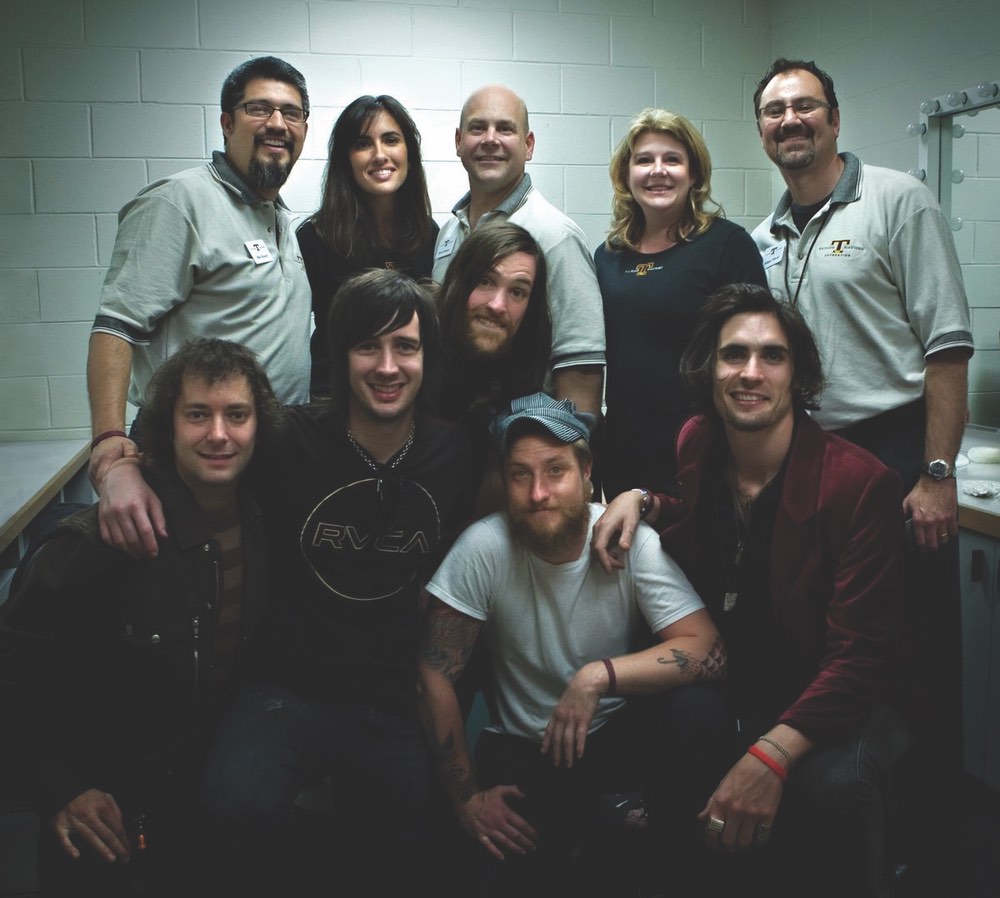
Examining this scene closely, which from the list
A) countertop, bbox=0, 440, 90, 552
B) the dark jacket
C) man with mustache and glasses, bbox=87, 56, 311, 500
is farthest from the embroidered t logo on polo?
countertop, bbox=0, 440, 90, 552

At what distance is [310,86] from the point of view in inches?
152

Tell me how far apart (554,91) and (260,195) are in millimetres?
2036

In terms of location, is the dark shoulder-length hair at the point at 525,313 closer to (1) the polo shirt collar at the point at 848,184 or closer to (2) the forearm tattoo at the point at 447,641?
(2) the forearm tattoo at the point at 447,641

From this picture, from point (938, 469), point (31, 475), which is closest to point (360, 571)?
point (938, 469)

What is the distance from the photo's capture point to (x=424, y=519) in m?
2.04

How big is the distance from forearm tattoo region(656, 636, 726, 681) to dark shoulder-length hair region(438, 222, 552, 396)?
70cm

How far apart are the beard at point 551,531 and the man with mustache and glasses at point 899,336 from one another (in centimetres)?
79

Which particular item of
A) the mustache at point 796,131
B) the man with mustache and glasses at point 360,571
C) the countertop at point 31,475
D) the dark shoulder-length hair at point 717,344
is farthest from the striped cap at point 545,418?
the countertop at point 31,475

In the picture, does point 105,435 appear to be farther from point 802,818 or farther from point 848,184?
point 848,184

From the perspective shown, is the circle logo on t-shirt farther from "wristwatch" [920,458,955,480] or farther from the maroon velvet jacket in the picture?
"wristwatch" [920,458,955,480]

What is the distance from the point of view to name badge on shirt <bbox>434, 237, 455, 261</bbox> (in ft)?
8.61

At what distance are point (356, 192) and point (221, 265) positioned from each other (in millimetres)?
512

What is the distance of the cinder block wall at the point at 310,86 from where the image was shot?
12.1 ft

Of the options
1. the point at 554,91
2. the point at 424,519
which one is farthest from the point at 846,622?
the point at 554,91
